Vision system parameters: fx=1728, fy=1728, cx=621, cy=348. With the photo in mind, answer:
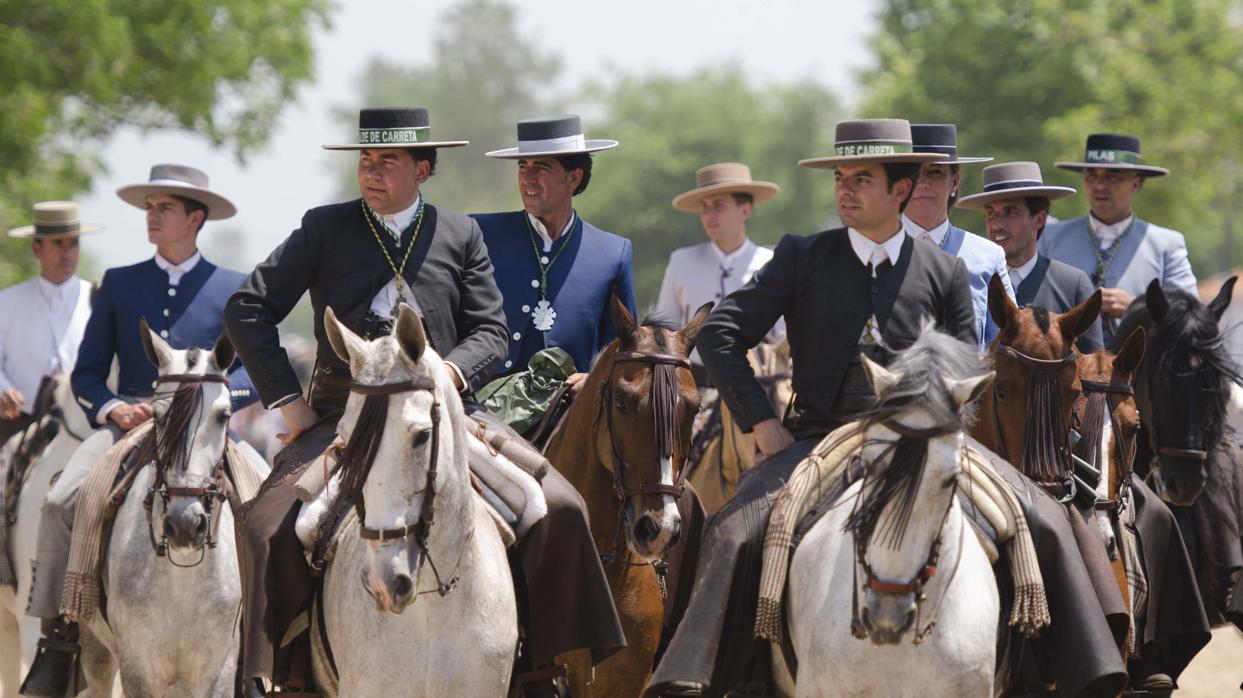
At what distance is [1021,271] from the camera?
33.0ft

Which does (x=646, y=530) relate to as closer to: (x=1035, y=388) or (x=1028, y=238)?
(x=1035, y=388)

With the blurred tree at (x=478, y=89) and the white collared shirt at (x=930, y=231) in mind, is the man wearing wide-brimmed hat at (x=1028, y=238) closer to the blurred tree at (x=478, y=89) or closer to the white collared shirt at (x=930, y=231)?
the white collared shirt at (x=930, y=231)

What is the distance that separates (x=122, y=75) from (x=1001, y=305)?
62.0 ft

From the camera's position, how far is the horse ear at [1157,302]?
30.6 ft

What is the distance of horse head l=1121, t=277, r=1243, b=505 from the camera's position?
30.1 feet

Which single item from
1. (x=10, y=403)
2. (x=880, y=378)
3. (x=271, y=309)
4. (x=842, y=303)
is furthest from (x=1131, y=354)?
(x=10, y=403)

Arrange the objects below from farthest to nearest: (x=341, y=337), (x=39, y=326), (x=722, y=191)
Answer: (x=722, y=191), (x=39, y=326), (x=341, y=337)

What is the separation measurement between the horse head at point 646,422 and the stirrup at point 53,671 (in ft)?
12.6

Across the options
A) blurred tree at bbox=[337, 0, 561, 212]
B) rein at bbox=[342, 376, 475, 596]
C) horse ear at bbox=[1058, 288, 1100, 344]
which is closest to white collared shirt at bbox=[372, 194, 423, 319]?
rein at bbox=[342, 376, 475, 596]

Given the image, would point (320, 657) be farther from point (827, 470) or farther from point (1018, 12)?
point (1018, 12)

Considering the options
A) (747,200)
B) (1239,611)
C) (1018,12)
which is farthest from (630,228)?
(1239,611)

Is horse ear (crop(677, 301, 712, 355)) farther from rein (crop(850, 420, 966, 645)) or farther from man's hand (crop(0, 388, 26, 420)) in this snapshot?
man's hand (crop(0, 388, 26, 420))

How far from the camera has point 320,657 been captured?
713 cm

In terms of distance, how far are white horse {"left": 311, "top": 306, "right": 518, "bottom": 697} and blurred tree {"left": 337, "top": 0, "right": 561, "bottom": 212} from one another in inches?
4161
